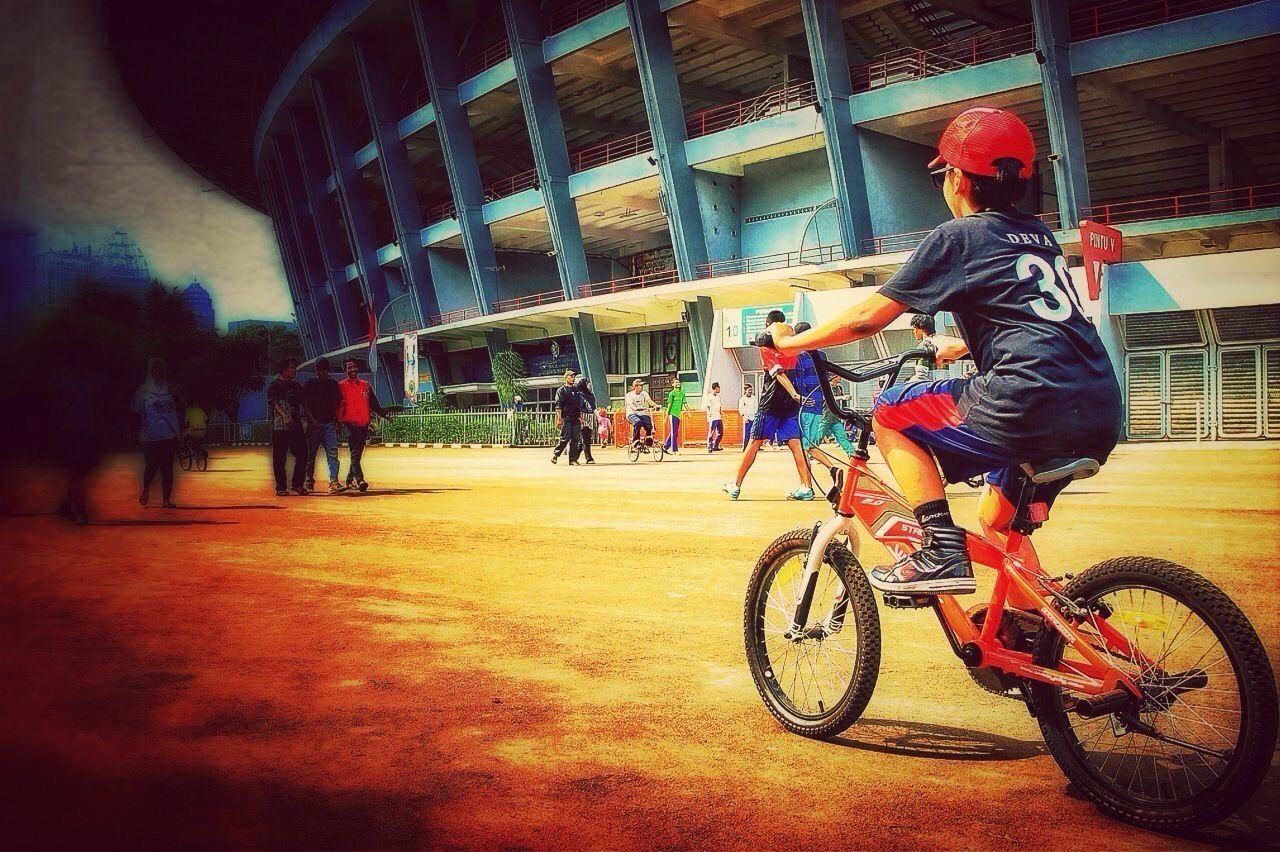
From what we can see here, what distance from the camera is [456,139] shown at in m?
35.9

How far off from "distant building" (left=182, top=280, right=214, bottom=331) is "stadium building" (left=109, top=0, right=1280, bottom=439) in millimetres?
14616

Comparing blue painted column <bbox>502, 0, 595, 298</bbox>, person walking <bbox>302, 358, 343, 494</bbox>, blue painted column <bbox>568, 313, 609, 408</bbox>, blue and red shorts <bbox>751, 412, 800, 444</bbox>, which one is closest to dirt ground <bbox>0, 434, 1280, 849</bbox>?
blue and red shorts <bbox>751, 412, 800, 444</bbox>

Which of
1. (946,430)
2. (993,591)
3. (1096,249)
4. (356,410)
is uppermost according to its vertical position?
(1096,249)

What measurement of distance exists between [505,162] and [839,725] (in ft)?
146

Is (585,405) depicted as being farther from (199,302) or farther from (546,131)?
(199,302)

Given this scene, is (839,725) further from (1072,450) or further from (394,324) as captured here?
(394,324)

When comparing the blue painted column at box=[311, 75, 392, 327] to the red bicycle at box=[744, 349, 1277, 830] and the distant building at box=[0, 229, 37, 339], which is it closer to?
the red bicycle at box=[744, 349, 1277, 830]

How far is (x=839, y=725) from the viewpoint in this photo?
285 centimetres

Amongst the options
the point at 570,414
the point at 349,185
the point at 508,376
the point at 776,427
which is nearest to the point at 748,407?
the point at 570,414

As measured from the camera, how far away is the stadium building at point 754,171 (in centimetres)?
2106

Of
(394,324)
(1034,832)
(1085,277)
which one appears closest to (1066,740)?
(1034,832)

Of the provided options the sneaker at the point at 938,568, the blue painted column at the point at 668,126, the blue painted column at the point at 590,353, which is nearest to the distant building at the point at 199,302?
the sneaker at the point at 938,568

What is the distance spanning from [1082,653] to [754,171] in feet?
101

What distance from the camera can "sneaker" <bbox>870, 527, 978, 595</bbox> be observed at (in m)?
2.49
